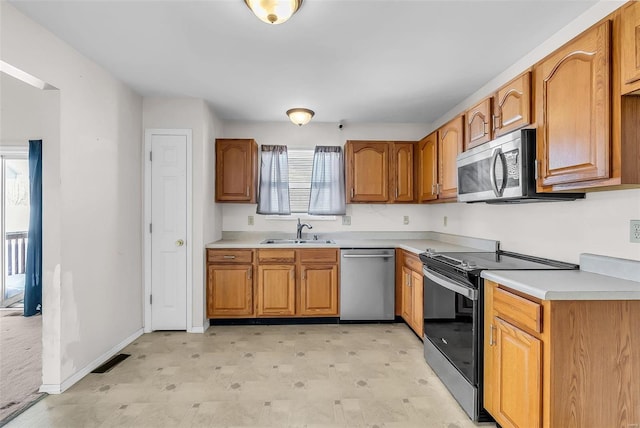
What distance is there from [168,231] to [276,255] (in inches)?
45.7

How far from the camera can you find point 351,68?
8.74 feet

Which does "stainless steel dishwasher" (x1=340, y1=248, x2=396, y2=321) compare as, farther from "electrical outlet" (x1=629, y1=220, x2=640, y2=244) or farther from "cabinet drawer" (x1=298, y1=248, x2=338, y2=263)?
"electrical outlet" (x1=629, y1=220, x2=640, y2=244)

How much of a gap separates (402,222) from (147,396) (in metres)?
3.30

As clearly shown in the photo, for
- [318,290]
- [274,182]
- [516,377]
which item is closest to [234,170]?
[274,182]

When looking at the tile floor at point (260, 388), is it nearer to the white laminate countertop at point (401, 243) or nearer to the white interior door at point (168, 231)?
the white interior door at point (168, 231)

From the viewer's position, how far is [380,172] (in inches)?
156

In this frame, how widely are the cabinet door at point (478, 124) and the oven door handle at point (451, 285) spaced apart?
1.10 meters

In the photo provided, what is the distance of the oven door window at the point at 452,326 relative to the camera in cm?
199

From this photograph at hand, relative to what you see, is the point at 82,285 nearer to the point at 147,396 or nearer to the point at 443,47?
the point at 147,396

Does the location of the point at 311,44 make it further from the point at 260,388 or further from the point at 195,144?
the point at 260,388

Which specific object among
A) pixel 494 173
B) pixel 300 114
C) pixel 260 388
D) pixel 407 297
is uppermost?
pixel 300 114

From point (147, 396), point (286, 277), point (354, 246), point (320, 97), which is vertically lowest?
point (147, 396)

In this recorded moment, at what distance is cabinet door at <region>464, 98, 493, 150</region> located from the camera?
2410 mm

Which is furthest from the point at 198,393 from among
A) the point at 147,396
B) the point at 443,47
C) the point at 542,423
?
the point at 443,47
